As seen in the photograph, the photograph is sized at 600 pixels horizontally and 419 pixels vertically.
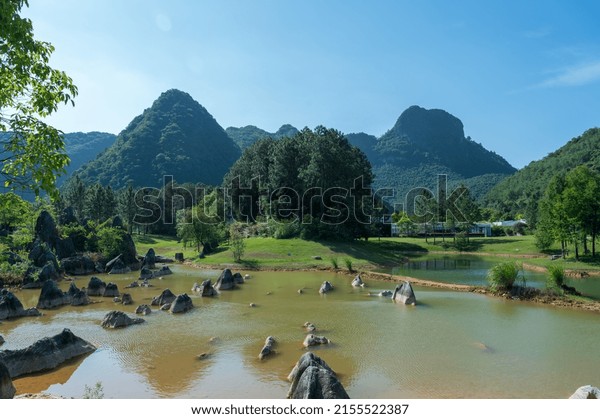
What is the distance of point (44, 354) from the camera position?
672 inches

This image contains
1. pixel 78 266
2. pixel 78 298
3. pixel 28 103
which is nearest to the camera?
pixel 28 103

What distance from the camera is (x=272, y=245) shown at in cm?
6234

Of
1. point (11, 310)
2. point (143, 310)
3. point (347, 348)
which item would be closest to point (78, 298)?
point (11, 310)

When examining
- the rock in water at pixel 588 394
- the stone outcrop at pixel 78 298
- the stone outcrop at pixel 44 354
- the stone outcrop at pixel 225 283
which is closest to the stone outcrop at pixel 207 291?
the stone outcrop at pixel 225 283

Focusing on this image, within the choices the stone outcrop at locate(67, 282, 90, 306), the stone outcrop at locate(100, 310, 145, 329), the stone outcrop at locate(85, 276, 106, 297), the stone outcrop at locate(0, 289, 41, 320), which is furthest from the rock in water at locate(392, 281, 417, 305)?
the stone outcrop at locate(0, 289, 41, 320)

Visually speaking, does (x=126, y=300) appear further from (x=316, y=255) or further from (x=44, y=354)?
(x=316, y=255)

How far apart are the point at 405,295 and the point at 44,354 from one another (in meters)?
22.2

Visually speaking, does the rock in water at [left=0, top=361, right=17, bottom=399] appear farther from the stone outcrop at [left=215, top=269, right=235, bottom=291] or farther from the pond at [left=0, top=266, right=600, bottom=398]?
the stone outcrop at [left=215, top=269, right=235, bottom=291]

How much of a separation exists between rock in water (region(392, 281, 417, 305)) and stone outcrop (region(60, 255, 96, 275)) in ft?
129

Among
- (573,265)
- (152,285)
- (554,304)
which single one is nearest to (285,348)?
(554,304)

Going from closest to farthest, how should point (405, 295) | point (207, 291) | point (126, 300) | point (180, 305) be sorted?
point (180, 305) < point (405, 295) < point (126, 300) < point (207, 291)

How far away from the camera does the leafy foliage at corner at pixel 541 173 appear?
145m

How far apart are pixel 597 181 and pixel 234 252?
168ft

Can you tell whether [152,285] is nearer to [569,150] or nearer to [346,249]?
[346,249]
